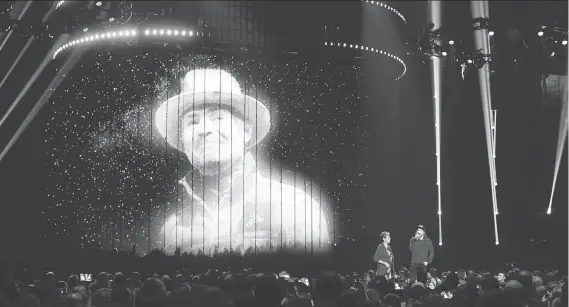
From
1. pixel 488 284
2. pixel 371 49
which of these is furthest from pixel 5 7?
pixel 488 284

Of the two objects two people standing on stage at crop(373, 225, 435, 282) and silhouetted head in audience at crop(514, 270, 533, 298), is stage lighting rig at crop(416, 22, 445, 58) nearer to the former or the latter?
two people standing on stage at crop(373, 225, 435, 282)

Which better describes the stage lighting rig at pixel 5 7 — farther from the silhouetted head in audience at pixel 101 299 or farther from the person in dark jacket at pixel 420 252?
the silhouetted head in audience at pixel 101 299

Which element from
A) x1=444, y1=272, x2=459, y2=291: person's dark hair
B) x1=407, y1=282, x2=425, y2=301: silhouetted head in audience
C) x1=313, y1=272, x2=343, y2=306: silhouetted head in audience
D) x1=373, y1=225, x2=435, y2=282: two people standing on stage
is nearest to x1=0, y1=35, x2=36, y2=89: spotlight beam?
x1=373, y1=225, x2=435, y2=282: two people standing on stage

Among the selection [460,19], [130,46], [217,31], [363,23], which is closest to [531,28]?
→ [460,19]

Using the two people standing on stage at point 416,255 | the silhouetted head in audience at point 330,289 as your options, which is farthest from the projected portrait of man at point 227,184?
the silhouetted head in audience at point 330,289

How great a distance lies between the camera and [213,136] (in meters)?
15.2

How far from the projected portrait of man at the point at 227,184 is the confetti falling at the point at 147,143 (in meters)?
0.19

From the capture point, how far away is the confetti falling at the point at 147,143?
48.3 feet

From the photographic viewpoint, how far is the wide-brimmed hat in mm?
15062

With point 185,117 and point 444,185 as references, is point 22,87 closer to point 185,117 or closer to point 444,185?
point 185,117

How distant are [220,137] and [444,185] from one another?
5.30m

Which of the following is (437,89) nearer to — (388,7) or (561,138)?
(388,7)

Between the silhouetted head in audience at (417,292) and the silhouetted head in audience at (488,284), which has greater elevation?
the silhouetted head in audience at (488,284)

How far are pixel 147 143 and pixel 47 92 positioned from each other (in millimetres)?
2377
